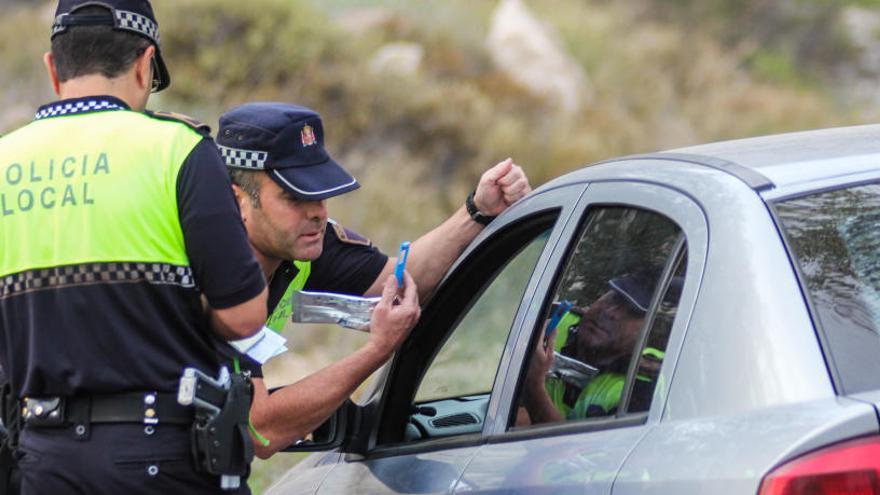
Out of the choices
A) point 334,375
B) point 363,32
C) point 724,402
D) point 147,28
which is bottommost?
point 724,402

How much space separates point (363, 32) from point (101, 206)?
1352cm

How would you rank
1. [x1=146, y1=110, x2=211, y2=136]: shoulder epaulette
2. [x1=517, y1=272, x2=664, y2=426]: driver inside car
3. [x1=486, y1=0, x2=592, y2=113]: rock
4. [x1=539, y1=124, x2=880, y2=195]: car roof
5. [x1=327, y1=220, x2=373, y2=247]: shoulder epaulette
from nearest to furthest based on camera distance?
[x1=539, y1=124, x2=880, y2=195]: car roof < [x1=517, y1=272, x2=664, y2=426]: driver inside car < [x1=146, y1=110, x2=211, y2=136]: shoulder epaulette < [x1=327, y1=220, x2=373, y2=247]: shoulder epaulette < [x1=486, y1=0, x2=592, y2=113]: rock

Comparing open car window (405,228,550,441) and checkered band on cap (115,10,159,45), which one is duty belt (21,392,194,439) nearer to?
open car window (405,228,550,441)

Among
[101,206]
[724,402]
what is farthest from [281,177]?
[724,402]

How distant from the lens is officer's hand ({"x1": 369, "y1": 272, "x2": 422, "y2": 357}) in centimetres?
340

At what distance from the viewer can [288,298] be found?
406 cm

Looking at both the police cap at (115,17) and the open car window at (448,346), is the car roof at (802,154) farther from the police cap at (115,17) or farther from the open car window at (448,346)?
the police cap at (115,17)

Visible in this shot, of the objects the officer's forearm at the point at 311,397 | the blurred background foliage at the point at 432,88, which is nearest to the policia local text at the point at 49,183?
the officer's forearm at the point at 311,397

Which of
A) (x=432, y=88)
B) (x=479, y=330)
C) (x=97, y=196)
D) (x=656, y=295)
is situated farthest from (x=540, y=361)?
(x=432, y=88)

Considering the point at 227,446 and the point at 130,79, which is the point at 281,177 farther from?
the point at 227,446

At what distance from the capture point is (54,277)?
9.64ft

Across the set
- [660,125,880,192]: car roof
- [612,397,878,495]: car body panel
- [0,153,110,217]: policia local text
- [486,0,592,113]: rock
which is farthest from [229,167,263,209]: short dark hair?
[486,0,592,113]: rock

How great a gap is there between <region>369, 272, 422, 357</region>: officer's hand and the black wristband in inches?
21.5

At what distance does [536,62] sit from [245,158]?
1329 centimetres
